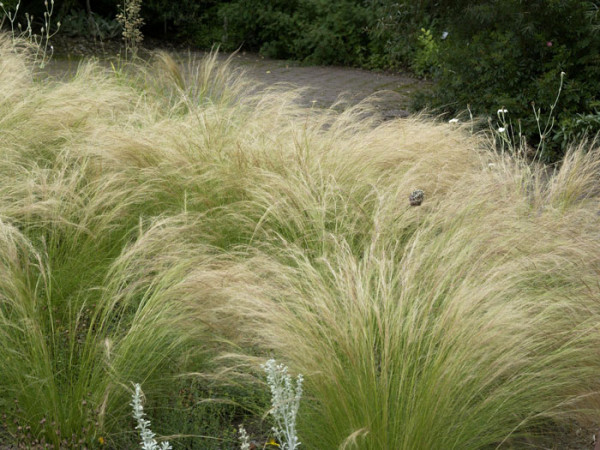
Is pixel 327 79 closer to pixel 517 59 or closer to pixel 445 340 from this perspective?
pixel 517 59

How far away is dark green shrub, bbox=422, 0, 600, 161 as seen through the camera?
5.97 meters

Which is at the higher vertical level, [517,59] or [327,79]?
[517,59]

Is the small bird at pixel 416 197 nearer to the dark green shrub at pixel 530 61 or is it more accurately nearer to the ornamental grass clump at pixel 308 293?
the ornamental grass clump at pixel 308 293

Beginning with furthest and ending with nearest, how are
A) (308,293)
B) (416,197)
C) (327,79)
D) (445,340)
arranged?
(327,79) < (416,197) < (308,293) < (445,340)

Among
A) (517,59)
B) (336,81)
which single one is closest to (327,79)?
(336,81)

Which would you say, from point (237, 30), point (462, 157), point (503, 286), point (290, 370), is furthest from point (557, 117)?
point (237, 30)

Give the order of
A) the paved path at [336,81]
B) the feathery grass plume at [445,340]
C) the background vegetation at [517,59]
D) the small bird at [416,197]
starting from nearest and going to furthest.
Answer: the feathery grass plume at [445,340], the small bird at [416,197], the background vegetation at [517,59], the paved path at [336,81]

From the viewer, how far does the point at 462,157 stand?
13.1ft

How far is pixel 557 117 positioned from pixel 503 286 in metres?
4.23

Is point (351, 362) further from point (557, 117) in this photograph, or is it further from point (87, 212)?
point (557, 117)

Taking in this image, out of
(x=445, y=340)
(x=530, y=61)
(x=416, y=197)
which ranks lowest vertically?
(x=445, y=340)

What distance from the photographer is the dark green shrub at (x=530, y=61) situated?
5969mm

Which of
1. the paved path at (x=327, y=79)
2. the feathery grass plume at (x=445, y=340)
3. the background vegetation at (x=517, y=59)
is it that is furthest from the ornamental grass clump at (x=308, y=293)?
the paved path at (x=327, y=79)

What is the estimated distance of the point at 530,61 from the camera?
634cm
